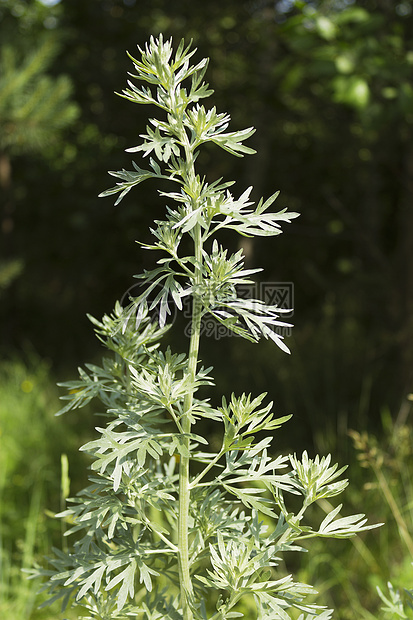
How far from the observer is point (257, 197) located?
3.70m

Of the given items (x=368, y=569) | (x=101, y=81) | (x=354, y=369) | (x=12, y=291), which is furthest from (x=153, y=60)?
(x=12, y=291)

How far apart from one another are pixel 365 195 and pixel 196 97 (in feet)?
12.0

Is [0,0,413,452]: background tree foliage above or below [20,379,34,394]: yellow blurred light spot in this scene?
above

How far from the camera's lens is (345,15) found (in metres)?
1.94

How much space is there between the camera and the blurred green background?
→ 2076 millimetres

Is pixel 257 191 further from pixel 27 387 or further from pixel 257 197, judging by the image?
pixel 27 387

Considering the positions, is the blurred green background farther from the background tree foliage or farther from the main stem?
the main stem

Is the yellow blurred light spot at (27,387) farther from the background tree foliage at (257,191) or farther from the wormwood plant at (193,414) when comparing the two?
the wormwood plant at (193,414)

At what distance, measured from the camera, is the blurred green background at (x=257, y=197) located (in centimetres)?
208

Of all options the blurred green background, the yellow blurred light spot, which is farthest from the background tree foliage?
the yellow blurred light spot

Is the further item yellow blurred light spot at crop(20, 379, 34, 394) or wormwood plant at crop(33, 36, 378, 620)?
yellow blurred light spot at crop(20, 379, 34, 394)

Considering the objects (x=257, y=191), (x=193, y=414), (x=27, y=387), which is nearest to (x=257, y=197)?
(x=257, y=191)

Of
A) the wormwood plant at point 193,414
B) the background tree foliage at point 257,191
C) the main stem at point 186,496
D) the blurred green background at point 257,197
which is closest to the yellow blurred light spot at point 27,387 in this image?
the blurred green background at point 257,197

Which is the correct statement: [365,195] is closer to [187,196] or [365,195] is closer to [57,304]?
[57,304]
